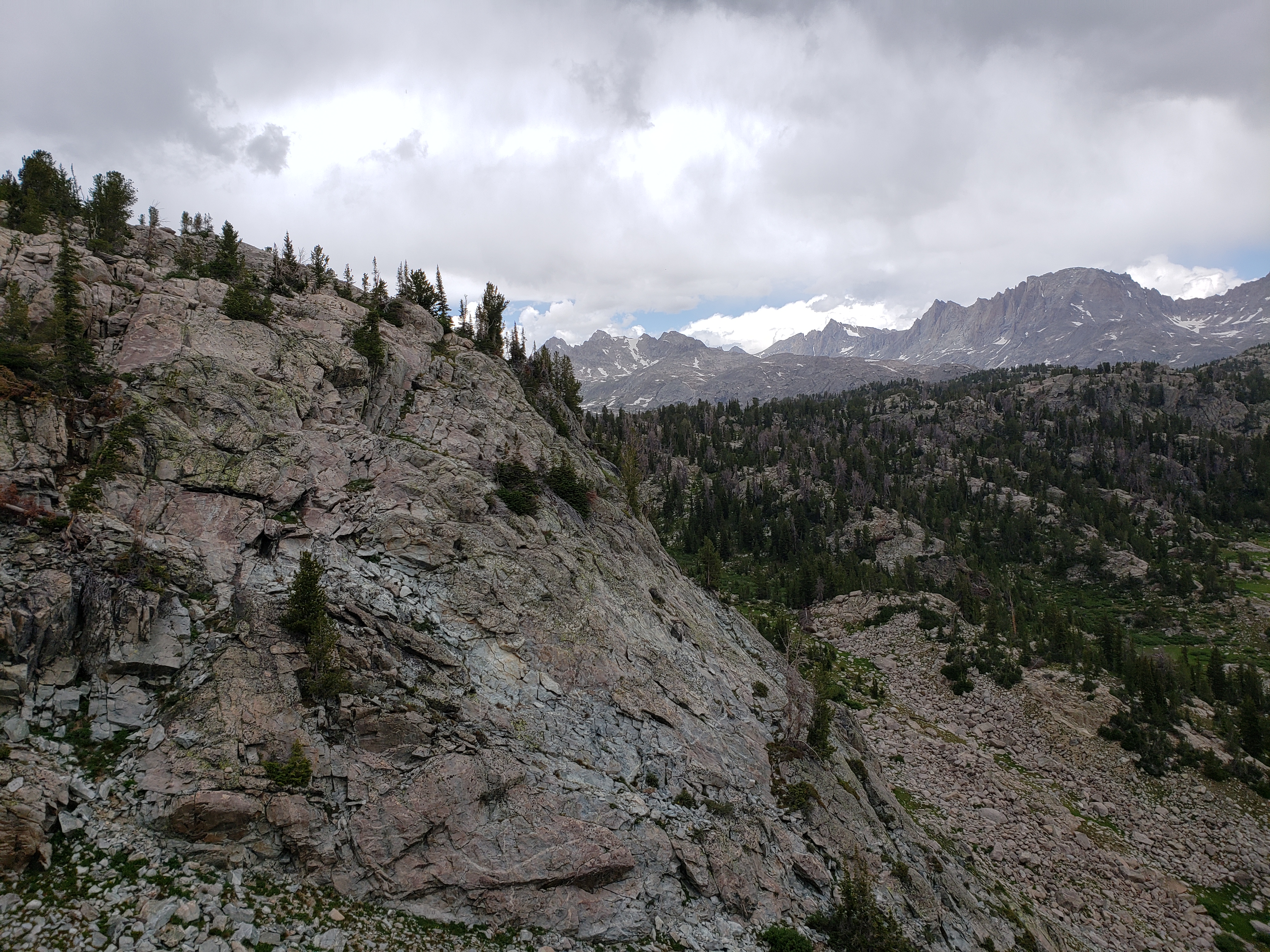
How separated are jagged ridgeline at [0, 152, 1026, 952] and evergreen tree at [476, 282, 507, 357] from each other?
11128mm

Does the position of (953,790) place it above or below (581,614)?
below

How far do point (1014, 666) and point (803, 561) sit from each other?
150 ft

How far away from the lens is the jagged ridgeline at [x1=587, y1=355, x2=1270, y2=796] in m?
58.4

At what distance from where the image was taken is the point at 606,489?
46500 millimetres

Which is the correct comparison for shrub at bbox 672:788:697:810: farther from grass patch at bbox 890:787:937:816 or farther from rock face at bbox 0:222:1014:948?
grass patch at bbox 890:787:937:816

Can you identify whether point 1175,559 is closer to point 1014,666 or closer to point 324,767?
point 1014,666

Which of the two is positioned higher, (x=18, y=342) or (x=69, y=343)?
(x=18, y=342)

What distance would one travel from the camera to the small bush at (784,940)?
21172mm

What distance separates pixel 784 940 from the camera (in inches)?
842

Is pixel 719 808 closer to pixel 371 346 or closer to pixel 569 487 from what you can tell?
pixel 569 487

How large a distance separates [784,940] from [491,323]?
49582 mm

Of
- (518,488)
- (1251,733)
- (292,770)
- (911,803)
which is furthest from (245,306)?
(1251,733)

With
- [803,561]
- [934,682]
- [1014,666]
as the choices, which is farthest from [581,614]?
[803,561]

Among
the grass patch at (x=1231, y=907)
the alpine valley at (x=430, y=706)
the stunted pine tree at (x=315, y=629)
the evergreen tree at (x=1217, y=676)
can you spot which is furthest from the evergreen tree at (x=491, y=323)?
the evergreen tree at (x=1217, y=676)
